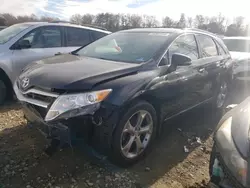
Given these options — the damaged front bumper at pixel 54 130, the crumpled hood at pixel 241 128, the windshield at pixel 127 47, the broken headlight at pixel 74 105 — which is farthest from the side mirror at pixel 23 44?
the crumpled hood at pixel 241 128

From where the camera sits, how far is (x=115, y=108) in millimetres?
2574

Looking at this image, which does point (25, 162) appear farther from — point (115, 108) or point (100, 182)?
point (115, 108)

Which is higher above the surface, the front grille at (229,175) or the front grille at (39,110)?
the front grille at (39,110)

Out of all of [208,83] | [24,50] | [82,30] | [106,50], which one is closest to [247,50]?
[208,83]

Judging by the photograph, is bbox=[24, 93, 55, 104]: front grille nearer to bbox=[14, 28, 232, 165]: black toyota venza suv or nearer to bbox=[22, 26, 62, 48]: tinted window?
bbox=[14, 28, 232, 165]: black toyota venza suv

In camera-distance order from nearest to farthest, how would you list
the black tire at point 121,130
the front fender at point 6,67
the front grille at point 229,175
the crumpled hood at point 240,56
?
1. the front grille at point 229,175
2. the black tire at point 121,130
3. the front fender at point 6,67
4. the crumpled hood at point 240,56

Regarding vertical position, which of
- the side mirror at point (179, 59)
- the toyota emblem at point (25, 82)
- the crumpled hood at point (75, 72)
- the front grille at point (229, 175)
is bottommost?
the front grille at point (229, 175)

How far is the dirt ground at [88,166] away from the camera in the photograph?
106 inches

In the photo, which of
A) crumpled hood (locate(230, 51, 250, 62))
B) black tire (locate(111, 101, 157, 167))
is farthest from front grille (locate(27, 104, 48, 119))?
crumpled hood (locate(230, 51, 250, 62))

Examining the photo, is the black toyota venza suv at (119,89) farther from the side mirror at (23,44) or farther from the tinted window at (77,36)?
the tinted window at (77,36)

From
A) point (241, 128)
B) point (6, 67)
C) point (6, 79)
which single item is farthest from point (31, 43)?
point (241, 128)

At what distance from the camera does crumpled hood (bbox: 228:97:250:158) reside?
204 centimetres

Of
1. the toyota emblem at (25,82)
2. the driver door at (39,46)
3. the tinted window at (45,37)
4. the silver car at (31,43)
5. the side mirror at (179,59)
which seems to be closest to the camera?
the toyota emblem at (25,82)

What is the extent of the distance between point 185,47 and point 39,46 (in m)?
3.20
